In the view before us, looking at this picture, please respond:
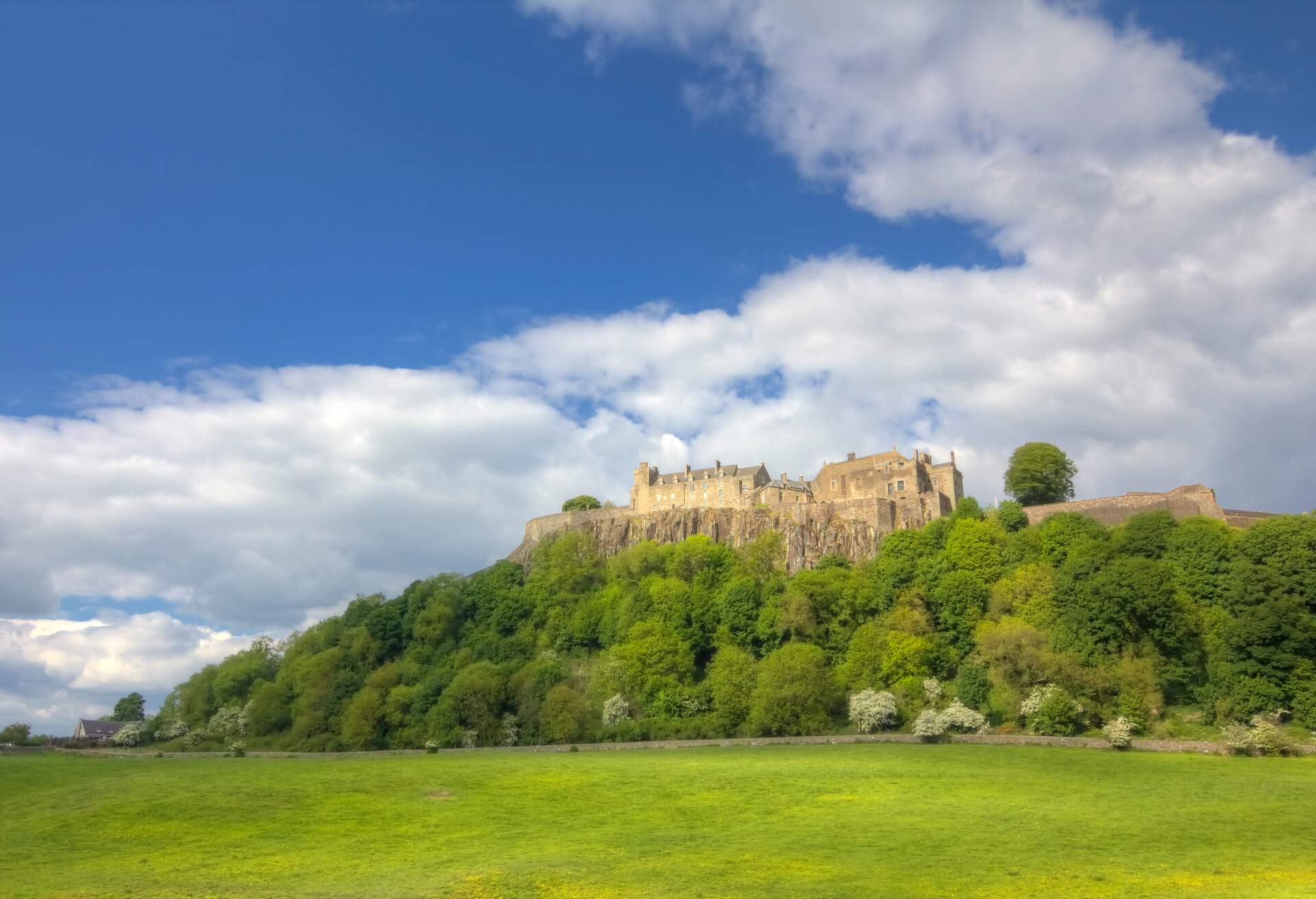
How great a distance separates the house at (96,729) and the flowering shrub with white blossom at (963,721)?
96.1 metres

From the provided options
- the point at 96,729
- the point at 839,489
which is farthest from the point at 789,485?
the point at 96,729

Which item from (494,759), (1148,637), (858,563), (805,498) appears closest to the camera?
(494,759)

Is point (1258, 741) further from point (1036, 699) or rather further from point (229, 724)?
point (229, 724)

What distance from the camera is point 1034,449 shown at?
10325 cm

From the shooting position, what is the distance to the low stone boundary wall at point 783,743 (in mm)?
52500

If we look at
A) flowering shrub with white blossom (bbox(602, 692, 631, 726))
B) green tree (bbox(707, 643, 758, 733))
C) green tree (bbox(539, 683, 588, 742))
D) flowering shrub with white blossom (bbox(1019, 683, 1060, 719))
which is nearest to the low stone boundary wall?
flowering shrub with white blossom (bbox(1019, 683, 1060, 719))

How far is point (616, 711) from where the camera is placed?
78875 mm

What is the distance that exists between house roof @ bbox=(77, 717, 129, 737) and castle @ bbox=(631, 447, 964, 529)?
231ft

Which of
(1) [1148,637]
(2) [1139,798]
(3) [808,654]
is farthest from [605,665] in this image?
(2) [1139,798]

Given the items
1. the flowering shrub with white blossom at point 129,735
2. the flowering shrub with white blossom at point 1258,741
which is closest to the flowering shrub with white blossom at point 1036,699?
the flowering shrub with white blossom at point 1258,741

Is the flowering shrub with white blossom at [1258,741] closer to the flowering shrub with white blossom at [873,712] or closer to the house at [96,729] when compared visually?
the flowering shrub with white blossom at [873,712]

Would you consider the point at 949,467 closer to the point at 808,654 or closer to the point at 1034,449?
the point at 1034,449

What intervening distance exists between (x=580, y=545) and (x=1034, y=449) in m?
52.7

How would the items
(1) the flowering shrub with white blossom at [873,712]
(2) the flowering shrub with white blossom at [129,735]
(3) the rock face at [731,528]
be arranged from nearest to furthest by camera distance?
(1) the flowering shrub with white blossom at [873,712] → (2) the flowering shrub with white blossom at [129,735] → (3) the rock face at [731,528]
